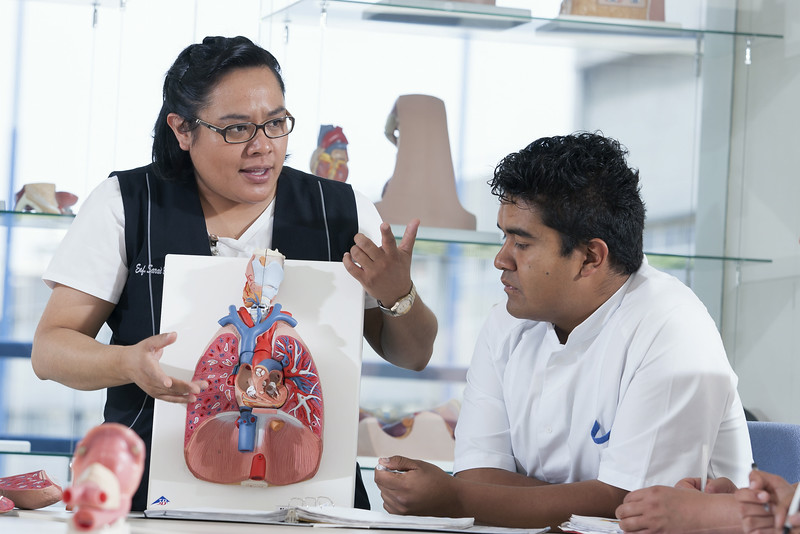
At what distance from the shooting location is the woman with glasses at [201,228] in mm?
1610

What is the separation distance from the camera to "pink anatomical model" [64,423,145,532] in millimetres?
779

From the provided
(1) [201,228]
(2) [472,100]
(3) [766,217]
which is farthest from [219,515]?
(3) [766,217]

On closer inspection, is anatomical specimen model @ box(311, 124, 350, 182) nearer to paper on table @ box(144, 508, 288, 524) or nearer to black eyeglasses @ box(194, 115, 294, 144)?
black eyeglasses @ box(194, 115, 294, 144)

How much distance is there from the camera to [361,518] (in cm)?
129

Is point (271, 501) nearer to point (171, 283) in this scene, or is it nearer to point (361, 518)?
point (361, 518)

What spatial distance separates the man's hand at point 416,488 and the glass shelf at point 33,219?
4.21 feet

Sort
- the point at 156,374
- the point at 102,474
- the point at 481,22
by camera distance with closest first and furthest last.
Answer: the point at 102,474, the point at 156,374, the point at 481,22

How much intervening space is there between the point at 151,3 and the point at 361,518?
5.47 ft

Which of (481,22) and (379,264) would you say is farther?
(481,22)

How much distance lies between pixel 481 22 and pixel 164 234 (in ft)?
4.01

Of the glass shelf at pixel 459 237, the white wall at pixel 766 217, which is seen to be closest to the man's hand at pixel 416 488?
the glass shelf at pixel 459 237

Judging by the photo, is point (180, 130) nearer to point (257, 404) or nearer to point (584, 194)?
point (257, 404)

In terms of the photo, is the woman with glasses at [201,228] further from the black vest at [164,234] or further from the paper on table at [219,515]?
the paper on table at [219,515]

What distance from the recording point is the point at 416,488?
140cm
